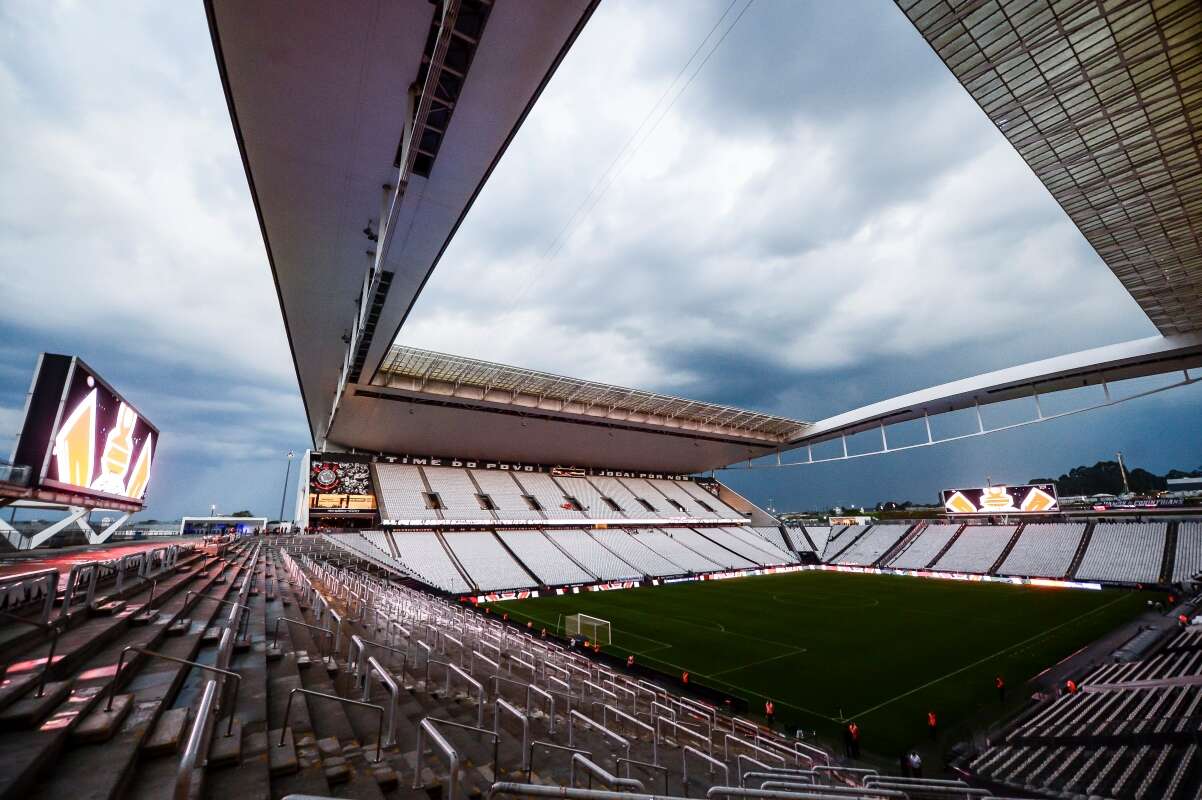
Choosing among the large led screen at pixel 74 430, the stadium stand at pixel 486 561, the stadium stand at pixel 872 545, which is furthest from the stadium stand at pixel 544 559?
the stadium stand at pixel 872 545

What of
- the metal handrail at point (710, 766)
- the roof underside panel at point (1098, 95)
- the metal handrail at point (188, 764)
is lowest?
the metal handrail at point (710, 766)

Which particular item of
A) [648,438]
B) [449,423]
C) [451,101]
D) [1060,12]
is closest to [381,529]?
[449,423]

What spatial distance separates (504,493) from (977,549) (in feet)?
134

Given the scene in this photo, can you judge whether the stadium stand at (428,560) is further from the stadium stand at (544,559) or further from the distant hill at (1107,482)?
the distant hill at (1107,482)

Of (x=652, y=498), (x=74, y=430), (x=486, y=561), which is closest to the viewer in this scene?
(x=74, y=430)

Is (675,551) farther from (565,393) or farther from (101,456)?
(101,456)

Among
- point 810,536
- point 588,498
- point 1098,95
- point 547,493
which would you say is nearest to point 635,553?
point 588,498

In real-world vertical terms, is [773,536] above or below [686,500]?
below

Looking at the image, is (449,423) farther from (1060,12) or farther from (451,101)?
(1060,12)

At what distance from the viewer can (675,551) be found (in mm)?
43719

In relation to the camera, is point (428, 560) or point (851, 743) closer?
point (851, 743)

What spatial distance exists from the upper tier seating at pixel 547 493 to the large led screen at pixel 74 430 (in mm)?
31519

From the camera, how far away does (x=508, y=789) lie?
9.97ft

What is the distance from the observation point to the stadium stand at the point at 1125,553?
32562 millimetres
